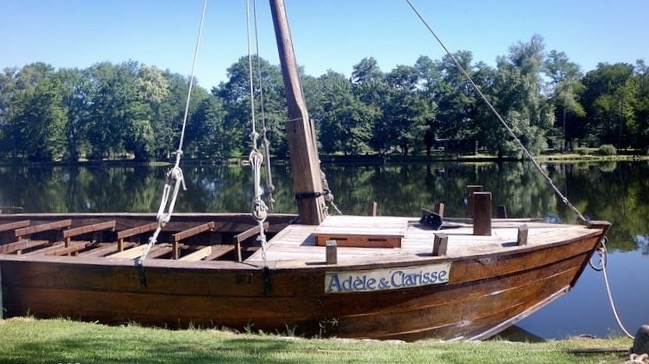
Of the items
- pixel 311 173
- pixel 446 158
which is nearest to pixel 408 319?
pixel 311 173

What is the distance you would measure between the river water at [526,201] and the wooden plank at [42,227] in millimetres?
8969

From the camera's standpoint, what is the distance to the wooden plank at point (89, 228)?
957cm

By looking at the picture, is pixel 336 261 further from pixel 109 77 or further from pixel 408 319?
pixel 109 77

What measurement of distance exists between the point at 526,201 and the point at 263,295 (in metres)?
24.2

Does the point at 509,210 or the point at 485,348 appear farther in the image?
the point at 509,210

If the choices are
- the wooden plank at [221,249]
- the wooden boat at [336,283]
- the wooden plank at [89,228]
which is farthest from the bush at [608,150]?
the wooden plank at [89,228]

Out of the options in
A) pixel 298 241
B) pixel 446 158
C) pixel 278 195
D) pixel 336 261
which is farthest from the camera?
pixel 446 158

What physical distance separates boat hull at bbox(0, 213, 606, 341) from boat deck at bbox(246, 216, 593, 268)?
0.16 metres

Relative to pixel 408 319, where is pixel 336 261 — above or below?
above

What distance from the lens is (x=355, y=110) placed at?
241 ft

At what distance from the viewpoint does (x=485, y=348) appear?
6301 millimetres

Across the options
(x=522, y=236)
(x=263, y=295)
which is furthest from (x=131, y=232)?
(x=522, y=236)

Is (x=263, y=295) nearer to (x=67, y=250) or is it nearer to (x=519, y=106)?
(x=67, y=250)

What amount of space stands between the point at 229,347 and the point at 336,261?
5.44 ft
